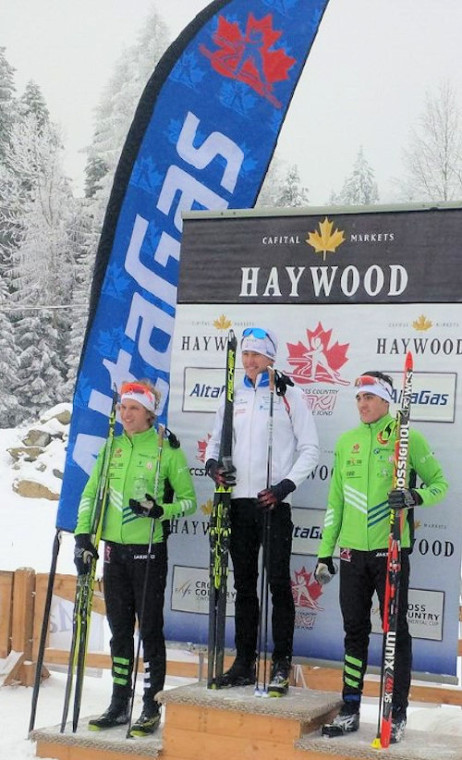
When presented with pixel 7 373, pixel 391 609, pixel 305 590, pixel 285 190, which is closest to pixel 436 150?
pixel 285 190

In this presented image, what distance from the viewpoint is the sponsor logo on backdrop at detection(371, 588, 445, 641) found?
497cm

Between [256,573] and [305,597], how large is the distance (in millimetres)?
453

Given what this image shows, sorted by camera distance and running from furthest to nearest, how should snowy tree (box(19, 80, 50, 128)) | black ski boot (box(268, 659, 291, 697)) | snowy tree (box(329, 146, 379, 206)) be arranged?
snowy tree (box(19, 80, 50, 128)) < snowy tree (box(329, 146, 379, 206)) < black ski boot (box(268, 659, 291, 697))

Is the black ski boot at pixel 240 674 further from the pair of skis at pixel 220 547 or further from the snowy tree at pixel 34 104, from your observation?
the snowy tree at pixel 34 104

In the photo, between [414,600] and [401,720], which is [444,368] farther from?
[401,720]

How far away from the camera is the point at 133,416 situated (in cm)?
515

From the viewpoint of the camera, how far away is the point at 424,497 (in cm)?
447

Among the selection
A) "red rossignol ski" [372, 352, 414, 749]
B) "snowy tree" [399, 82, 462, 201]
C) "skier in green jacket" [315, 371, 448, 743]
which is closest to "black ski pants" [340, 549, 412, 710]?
"skier in green jacket" [315, 371, 448, 743]

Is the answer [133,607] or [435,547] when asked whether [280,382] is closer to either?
[435,547]

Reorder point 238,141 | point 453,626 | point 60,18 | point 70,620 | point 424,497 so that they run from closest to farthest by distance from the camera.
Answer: point 424,497 < point 453,626 < point 238,141 < point 70,620 < point 60,18

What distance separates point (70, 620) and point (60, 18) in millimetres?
48668

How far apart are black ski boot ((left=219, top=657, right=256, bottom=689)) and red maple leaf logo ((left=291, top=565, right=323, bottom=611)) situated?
1.45 feet

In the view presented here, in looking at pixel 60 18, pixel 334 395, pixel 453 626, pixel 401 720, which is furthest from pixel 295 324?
pixel 60 18

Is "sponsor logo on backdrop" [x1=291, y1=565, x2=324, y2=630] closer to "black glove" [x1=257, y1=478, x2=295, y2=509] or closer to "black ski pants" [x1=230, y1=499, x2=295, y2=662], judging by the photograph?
"black ski pants" [x1=230, y1=499, x2=295, y2=662]
